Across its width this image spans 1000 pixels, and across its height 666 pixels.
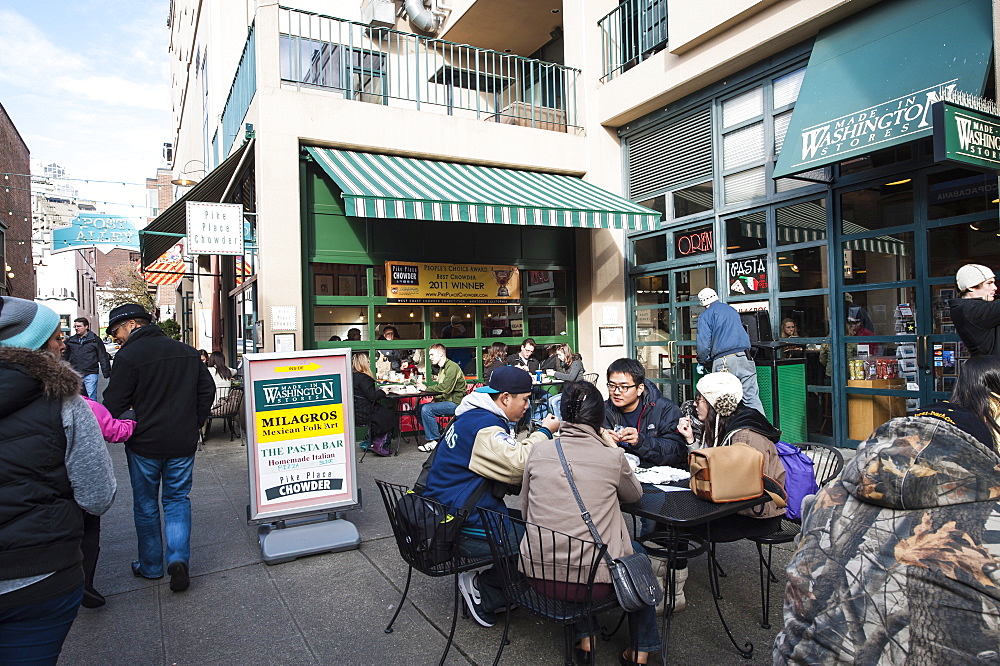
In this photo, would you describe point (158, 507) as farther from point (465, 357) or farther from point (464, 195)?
point (465, 357)

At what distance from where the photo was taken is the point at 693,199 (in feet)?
31.5

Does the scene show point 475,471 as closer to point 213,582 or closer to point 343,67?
point 213,582

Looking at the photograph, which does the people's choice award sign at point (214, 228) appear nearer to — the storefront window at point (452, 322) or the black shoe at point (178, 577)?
the storefront window at point (452, 322)

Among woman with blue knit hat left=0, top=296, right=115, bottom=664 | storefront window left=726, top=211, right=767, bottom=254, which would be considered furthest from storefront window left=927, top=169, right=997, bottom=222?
woman with blue knit hat left=0, top=296, right=115, bottom=664

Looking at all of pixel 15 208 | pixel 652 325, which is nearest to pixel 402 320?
pixel 652 325

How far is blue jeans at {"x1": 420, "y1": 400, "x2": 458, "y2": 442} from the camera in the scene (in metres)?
8.56

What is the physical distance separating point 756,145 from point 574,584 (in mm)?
7519

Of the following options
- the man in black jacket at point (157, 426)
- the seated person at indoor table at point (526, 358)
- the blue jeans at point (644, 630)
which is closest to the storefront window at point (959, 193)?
the seated person at indoor table at point (526, 358)

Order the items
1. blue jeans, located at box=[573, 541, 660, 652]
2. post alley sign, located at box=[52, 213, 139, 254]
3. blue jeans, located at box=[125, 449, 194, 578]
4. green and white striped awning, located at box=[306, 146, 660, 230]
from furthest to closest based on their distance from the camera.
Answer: post alley sign, located at box=[52, 213, 139, 254], green and white striped awning, located at box=[306, 146, 660, 230], blue jeans, located at box=[125, 449, 194, 578], blue jeans, located at box=[573, 541, 660, 652]

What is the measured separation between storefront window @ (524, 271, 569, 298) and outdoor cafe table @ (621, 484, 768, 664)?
24.5 feet

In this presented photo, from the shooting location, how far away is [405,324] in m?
9.93

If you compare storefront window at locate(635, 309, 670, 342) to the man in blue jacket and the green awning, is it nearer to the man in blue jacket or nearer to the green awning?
the man in blue jacket

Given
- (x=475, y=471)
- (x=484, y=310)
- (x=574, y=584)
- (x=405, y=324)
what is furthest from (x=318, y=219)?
(x=574, y=584)

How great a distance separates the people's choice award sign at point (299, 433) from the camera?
4898 millimetres
